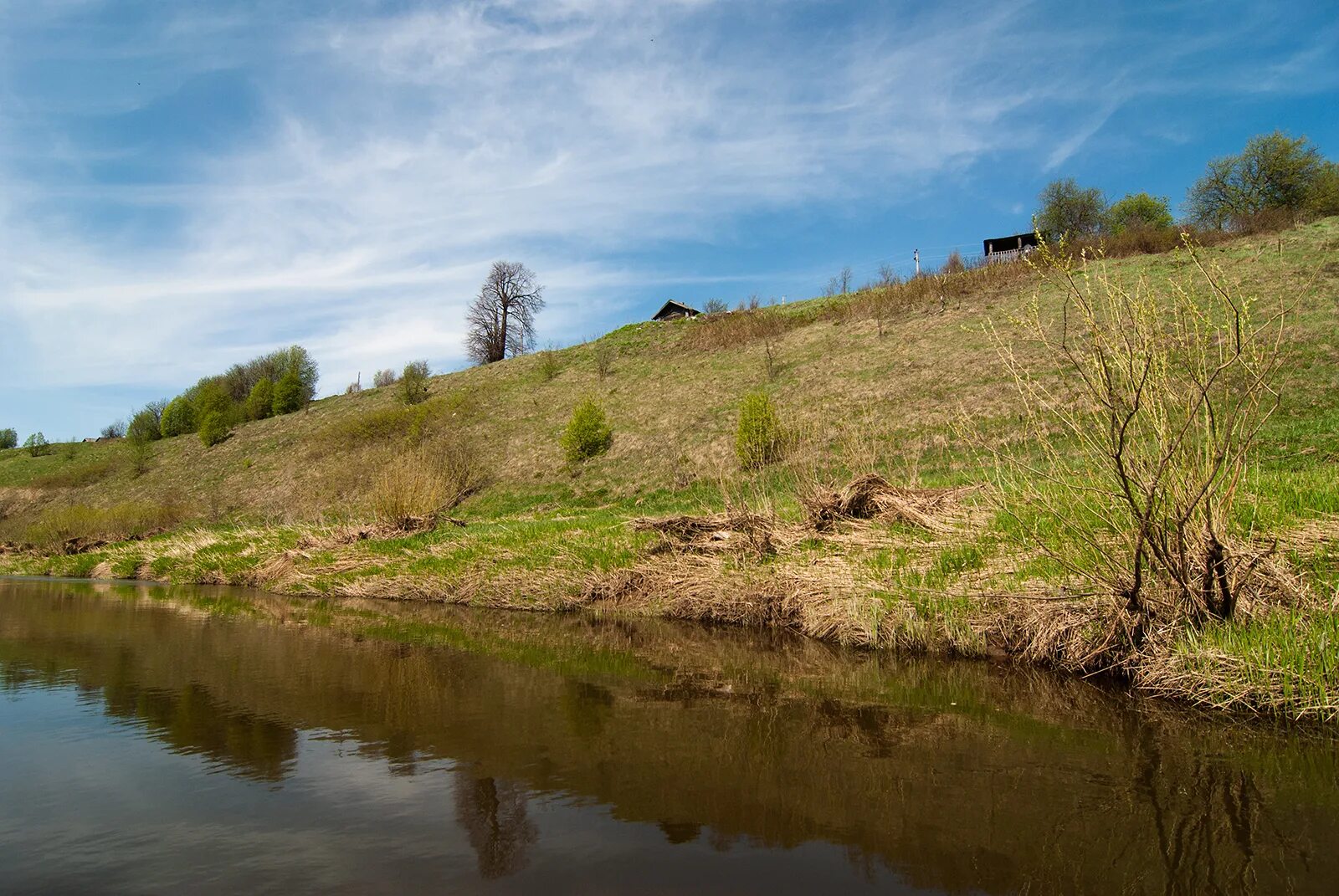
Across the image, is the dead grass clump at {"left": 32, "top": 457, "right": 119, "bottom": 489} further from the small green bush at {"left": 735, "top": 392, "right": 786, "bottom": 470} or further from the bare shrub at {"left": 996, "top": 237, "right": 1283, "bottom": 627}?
the bare shrub at {"left": 996, "top": 237, "right": 1283, "bottom": 627}

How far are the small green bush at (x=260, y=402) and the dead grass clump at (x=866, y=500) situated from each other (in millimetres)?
58486

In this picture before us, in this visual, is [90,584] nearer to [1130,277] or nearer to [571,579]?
[571,579]

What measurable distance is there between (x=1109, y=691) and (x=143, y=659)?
412 inches

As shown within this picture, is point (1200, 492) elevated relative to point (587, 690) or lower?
elevated

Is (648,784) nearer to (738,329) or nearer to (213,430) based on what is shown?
(738,329)

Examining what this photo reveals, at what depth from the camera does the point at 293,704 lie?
6.34 metres

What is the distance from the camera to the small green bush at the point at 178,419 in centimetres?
6053

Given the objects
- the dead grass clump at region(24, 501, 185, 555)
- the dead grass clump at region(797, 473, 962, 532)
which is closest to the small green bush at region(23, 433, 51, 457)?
the dead grass clump at region(24, 501, 185, 555)

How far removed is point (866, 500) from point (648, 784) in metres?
8.14

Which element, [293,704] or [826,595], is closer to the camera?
[293,704]

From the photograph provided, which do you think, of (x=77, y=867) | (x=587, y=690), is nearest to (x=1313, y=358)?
(x=587, y=690)

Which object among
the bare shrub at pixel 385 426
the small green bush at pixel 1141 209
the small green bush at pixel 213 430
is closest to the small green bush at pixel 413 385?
the bare shrub at pixel 385 426

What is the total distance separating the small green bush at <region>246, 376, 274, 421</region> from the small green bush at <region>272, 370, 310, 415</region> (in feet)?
2.08

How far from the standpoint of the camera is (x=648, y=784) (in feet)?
14.3
